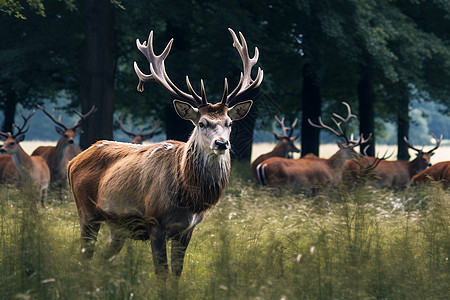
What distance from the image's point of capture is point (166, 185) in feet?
14.9

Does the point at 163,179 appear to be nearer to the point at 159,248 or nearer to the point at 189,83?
the point at 159,248

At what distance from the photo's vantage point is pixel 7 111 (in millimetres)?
20062

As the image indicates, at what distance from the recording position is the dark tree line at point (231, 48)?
12688mm

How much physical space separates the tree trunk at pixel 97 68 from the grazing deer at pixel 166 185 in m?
7.24

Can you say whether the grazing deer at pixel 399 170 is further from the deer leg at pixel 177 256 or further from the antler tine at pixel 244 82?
the deer leg at pixel 177 256

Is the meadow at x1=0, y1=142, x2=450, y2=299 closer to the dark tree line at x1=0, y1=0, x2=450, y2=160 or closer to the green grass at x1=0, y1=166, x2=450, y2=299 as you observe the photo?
the green grass at x1=0, y1=166, x2=450, y2=299

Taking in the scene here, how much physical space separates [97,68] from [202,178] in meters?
8.45

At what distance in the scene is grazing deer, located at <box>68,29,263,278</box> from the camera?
4406 mm

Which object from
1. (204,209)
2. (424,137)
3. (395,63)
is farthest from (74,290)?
(424,137)

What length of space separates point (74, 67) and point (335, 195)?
47.3 ft

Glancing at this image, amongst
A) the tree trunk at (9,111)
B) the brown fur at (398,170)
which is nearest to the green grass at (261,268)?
the brown fur at (398,170)

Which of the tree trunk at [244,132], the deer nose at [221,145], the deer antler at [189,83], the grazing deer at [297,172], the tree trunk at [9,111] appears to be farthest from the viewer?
the tree trunk at [9,111]

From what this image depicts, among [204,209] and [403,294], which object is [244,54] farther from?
[403,294]

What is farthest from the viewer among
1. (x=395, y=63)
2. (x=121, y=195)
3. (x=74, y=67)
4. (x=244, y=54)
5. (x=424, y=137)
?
(x=424, y=137)
